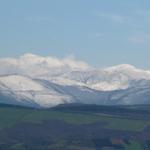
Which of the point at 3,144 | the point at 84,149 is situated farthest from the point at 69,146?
the point at 3,144

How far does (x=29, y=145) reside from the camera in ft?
634

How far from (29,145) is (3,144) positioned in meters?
8.42

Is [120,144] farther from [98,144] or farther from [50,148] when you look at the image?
[50,148]

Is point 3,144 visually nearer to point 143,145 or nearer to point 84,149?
point 84,149

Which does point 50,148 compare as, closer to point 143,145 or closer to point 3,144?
point 3,144

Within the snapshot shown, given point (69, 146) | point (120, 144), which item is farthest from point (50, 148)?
point (120, 144)

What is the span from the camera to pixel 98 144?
199375mm

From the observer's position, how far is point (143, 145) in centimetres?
19725

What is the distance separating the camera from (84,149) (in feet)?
616

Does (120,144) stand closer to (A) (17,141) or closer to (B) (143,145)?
(B) (143,145)

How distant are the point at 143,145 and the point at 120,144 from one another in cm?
758

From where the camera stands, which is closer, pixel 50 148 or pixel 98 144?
pixel 50 148

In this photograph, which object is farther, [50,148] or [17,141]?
[17,141]

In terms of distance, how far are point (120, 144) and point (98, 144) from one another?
24.2 ft
